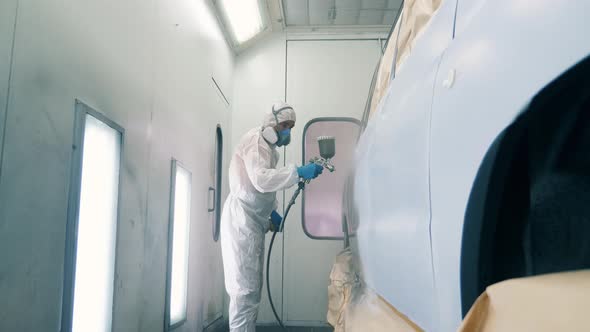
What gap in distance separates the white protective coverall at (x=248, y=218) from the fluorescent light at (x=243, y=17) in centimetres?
103

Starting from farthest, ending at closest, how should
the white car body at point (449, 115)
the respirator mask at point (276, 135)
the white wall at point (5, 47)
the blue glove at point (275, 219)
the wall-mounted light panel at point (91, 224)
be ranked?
the blue glove at point (275, 219) → the respirator mask at point (276, 135) → the wall-mounted light panel at point (91, 224) → the white wall at point (5, 47) → the white car body at point (449, 115)

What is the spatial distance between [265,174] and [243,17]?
1662 mm

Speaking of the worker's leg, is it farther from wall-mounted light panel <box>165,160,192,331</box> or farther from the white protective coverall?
wall-mounted light panel <box>165,160,192,331</box>

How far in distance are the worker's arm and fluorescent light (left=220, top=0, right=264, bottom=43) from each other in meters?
1.32

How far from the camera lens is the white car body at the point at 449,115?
1.80 feet

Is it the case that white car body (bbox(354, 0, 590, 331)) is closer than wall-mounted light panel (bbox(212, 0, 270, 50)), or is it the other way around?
white car body (bbox(354, 0, 590, 331))

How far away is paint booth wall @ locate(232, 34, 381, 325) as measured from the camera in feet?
13.2

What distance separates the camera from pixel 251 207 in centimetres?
Answer: 311

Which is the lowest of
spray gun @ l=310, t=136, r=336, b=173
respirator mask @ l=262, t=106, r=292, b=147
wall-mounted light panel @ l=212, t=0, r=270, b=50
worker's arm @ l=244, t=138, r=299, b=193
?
worker's arm @ l=244, t=138, r=299, b=193

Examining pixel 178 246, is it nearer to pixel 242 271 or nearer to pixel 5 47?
pixel 242 271

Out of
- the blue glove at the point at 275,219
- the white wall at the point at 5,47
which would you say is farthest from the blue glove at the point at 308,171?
the white wall at the point at 5,47

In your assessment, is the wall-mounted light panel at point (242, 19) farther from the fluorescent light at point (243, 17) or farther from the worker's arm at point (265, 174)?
the worker's arm at point (265, 174)

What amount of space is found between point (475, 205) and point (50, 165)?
118 centimetres

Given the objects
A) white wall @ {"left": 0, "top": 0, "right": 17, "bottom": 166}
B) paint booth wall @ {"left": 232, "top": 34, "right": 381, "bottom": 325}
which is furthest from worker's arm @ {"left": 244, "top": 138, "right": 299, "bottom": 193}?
white wall @ {"left": 0, "top": 0, "right": 17, "bottom": 166}
